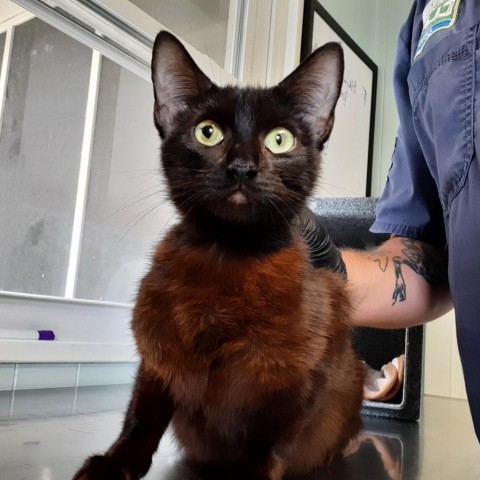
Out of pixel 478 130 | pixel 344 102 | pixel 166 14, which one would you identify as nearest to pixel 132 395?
pixel 478 130

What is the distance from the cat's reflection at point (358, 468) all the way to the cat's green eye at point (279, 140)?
1.15 feet

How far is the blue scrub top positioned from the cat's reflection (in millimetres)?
141

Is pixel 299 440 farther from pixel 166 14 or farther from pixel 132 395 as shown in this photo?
pixel 166 14

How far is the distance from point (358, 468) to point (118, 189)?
1062mm

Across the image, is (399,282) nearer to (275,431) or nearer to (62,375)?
(275,431)

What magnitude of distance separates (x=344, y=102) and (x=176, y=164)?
1624 millimetres

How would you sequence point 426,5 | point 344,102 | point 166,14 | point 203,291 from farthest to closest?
point 344,102, point 166,14, point 426,5, point 203,291

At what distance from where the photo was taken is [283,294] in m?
0.58

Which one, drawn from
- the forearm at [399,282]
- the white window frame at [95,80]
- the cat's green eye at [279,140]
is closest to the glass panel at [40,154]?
the white window frame at [95,80]

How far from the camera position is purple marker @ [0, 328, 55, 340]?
1.16m

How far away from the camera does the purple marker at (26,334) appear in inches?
45.7

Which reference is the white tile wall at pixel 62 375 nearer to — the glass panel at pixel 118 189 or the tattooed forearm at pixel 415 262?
the glass panel at pixel 118 189

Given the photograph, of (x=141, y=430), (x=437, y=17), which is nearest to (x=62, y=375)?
(x=141, y=430)

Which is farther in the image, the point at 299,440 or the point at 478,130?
the point at 478,130
